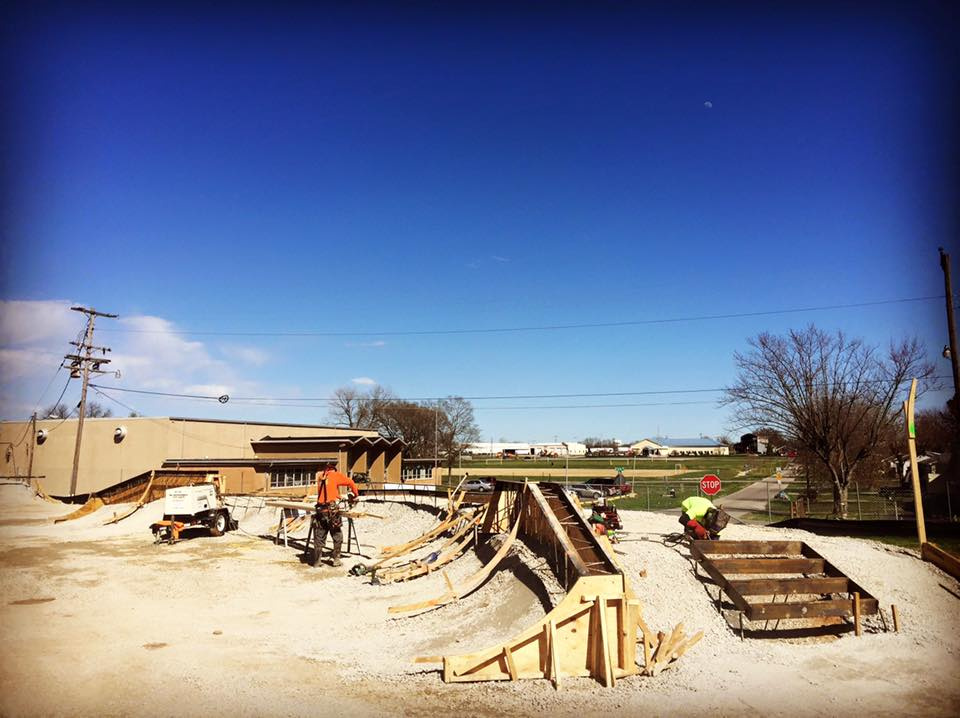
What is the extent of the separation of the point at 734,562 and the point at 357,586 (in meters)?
7.73

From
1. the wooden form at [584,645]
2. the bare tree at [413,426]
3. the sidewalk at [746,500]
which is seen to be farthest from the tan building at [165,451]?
the bare tree at [413,426]

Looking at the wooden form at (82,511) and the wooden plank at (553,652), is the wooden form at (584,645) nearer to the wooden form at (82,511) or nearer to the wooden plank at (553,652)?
the wooden plank at (553,652)

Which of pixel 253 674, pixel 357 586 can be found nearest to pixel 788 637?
pixel 253 674

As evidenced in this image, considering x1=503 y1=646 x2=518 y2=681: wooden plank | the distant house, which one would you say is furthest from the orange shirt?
the distant house

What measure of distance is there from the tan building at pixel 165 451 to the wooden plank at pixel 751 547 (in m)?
28.6

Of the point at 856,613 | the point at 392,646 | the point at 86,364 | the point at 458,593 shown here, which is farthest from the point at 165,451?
the point at 856,613

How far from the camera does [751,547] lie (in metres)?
10.8

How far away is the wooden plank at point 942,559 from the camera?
1041 centimetres

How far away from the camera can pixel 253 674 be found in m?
7.33

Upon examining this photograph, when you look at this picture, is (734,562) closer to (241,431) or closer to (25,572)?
(25,572)

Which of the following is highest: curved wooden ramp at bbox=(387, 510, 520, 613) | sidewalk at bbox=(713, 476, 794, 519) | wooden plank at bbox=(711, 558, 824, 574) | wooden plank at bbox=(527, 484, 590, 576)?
wooden plank at bbox=(527, 484, 590, 576)

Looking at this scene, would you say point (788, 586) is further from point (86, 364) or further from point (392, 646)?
point (86, 364)

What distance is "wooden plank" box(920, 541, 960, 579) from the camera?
34.2 feet

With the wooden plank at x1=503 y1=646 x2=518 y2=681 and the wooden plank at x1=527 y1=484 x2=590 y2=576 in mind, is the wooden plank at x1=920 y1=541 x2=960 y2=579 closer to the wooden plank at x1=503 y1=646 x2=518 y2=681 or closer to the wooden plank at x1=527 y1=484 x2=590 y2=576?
the wooden plank at x1=527 y1=484 x2=590 y2=576
